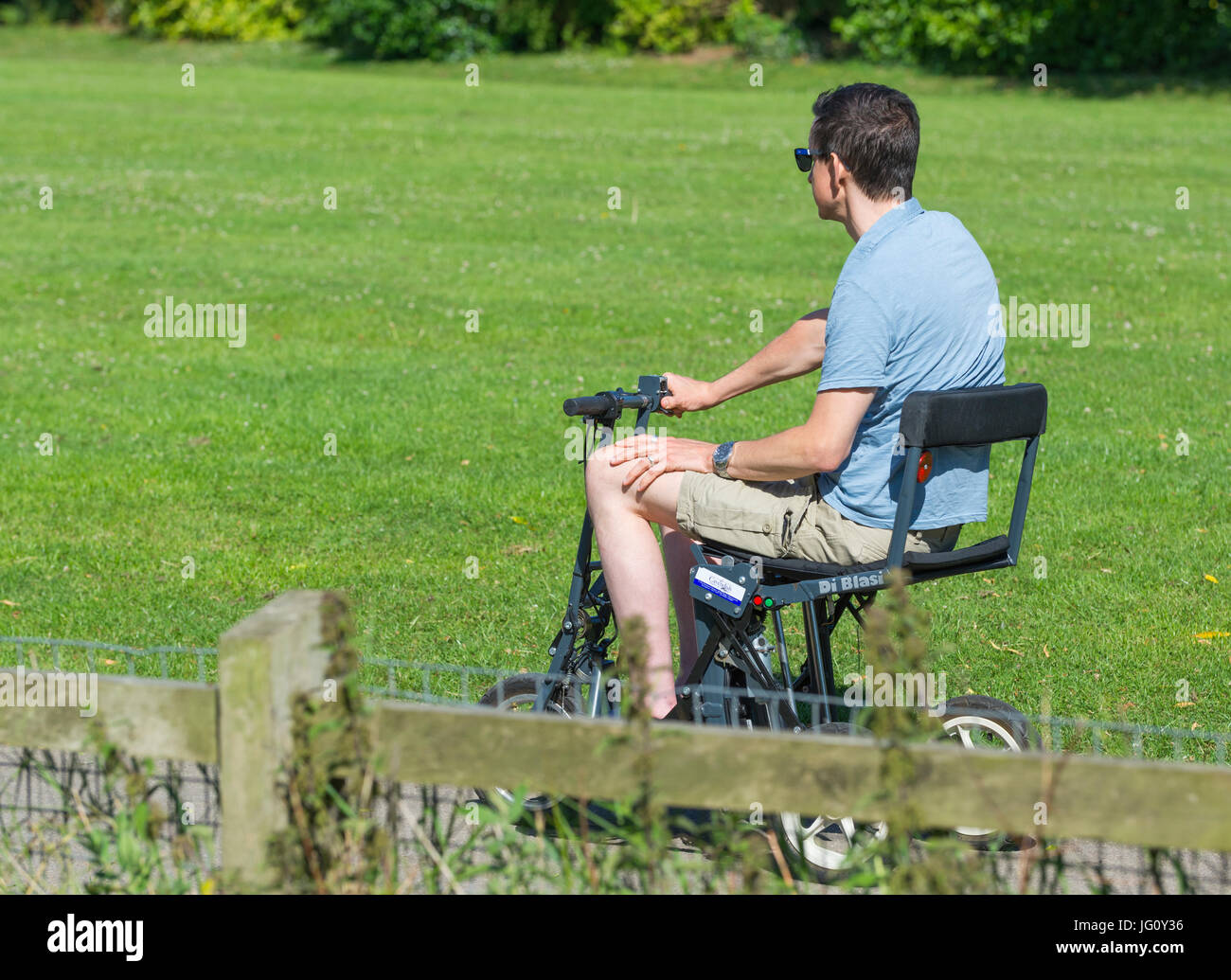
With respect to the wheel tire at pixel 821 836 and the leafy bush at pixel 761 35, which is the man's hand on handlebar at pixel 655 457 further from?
the leafy bush at pixel 761 35

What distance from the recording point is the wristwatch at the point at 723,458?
4027 mm

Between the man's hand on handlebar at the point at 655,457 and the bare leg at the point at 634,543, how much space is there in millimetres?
22

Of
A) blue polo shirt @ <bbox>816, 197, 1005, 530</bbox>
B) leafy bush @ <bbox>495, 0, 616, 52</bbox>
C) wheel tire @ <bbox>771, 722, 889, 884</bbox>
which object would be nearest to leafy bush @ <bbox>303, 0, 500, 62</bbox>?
leafy bush @ <bbox>495, 0, 616, 52</bbox>

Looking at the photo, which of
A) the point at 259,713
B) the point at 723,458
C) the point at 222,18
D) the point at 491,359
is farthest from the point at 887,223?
the point at 222,18

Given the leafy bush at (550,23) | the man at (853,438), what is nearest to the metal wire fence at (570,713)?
the man at (853,438)

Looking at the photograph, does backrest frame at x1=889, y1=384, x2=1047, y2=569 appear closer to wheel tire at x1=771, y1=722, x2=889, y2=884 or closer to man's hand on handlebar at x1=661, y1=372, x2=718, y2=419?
wheel tire at x1=771, y1=722, x2=889, y2=884

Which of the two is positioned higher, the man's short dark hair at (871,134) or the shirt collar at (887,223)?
the man's short dark hair at (871,134)

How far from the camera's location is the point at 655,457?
4.05 m

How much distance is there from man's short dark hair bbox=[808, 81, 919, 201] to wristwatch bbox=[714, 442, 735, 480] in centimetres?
76

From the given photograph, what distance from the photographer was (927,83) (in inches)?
1335
